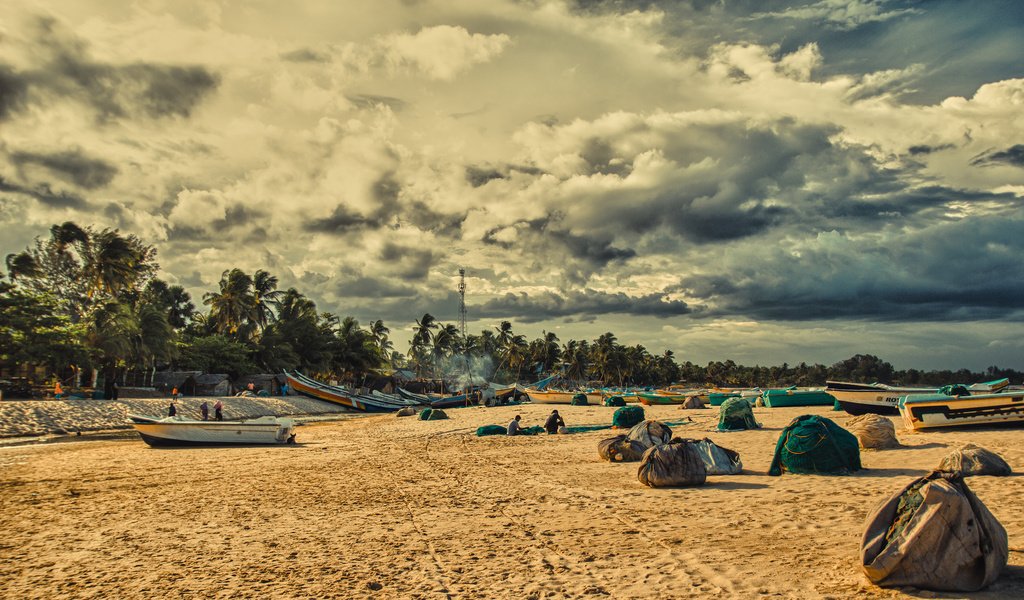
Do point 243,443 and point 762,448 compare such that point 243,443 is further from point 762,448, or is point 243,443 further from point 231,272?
point 231,272

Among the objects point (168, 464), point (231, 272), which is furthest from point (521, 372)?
point (168, 464)

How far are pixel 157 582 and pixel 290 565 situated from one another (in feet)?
4.56

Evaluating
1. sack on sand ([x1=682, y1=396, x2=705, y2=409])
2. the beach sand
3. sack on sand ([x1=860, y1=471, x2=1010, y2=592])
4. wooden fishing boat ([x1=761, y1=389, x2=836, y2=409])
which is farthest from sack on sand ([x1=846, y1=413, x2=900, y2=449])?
sack on sand ([x1=682, y1=396, x2=705, y2=409])

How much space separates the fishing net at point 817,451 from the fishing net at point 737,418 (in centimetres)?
1025

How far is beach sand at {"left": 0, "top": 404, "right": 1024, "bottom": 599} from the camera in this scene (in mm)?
6367

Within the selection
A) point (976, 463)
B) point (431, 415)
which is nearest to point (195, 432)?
point (431, 415)

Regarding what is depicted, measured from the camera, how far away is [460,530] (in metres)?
8.73

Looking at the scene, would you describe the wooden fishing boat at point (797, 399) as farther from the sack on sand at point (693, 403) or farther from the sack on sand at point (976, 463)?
the sack on sand at point (976, 463)

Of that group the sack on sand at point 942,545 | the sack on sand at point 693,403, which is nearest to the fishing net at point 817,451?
the sack on sand at point 942,545

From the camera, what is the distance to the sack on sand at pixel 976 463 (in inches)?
399

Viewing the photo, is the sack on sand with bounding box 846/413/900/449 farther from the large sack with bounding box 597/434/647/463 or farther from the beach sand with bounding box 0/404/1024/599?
the large sack with bounding box 597/434/647/463

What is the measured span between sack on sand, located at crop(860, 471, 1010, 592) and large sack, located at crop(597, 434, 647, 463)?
388 inches

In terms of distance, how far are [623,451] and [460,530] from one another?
7519mm

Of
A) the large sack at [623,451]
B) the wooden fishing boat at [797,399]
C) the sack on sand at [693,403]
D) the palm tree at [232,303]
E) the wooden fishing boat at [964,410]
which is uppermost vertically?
the palm tree at [232,303]
